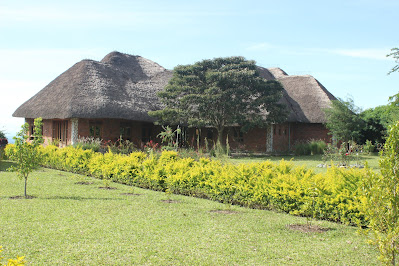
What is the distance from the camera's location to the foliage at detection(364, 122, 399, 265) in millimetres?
3494

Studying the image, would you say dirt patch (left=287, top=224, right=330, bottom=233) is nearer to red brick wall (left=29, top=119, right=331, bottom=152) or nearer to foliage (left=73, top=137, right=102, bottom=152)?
foliage (left=73, top=137, right=102, bottom=152)

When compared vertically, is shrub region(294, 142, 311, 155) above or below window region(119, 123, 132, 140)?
below

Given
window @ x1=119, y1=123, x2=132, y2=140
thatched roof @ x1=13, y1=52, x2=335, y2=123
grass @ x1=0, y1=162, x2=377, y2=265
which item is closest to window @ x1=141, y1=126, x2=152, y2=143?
window @ x1=119, y1=123, x2=132, y2=140

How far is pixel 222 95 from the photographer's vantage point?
70.4 ft

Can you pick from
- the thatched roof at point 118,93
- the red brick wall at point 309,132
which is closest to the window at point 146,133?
the thatched roof at point 118,93

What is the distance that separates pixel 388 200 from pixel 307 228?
8.56ft

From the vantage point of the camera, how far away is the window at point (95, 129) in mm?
22594

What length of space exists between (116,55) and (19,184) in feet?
66.6

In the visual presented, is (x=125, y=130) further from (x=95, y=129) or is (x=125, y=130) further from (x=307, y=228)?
(x=307, y=228)

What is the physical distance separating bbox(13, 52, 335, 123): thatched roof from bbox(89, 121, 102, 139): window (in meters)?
1.52

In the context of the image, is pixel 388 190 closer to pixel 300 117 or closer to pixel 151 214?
pixel 151 214

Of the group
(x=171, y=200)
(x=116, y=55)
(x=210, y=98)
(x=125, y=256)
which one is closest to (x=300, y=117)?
(x=210, y=98)

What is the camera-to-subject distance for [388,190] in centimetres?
355

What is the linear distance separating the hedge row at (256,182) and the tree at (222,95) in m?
10.9
